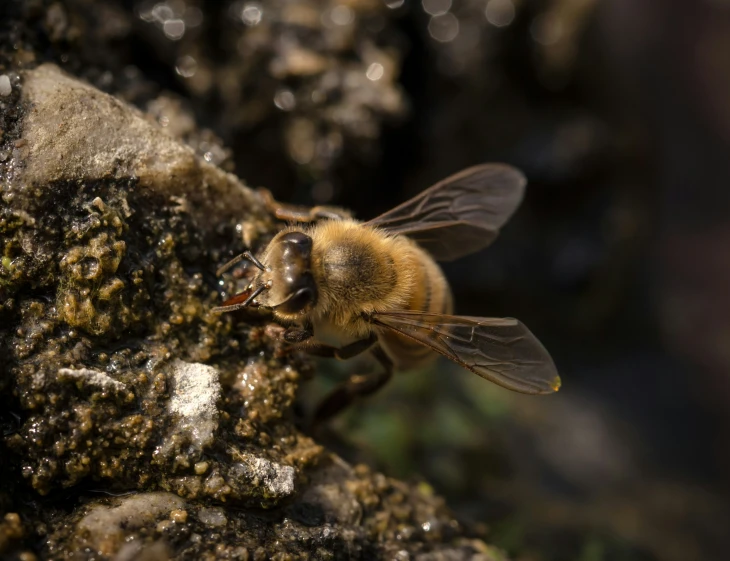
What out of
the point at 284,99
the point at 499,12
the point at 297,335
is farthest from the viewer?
the point at 499,12

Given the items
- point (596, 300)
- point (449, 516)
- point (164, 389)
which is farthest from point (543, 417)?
point (164, 389)

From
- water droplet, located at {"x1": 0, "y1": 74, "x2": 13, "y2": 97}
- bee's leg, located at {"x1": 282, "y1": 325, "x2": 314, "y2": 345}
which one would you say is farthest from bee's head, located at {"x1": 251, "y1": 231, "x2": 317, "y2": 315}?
water droplet, located at {"x1": 0, "y1": 74, "x2": 13, "y2": 97}

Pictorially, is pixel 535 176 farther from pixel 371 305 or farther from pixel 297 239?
pixel 297 239

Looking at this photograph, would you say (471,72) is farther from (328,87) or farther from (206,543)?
(206,543)

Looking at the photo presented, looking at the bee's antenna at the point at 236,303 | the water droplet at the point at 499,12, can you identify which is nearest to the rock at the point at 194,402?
the bee's antenna at the point at 236,303

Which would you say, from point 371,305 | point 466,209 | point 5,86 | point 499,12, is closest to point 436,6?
point 499,12
